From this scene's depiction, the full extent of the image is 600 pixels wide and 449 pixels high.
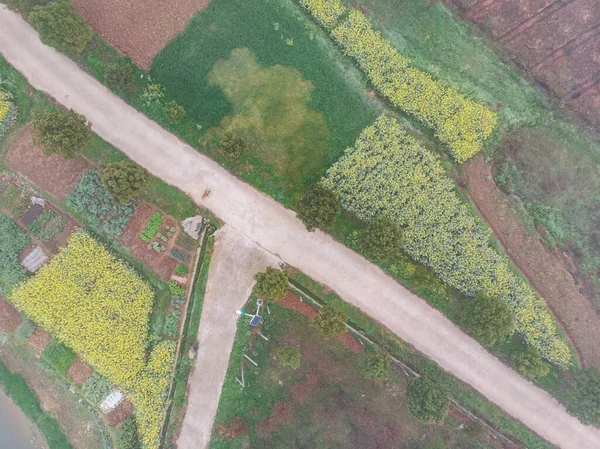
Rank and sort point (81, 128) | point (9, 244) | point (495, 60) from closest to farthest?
point (81, 128) → point (9, 244) → point (495, 60)

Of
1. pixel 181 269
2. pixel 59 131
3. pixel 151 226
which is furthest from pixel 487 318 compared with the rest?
pixel 59 131

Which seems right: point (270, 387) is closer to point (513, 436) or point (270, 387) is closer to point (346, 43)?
point (513, 436)

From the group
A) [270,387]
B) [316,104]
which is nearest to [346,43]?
[316,104]

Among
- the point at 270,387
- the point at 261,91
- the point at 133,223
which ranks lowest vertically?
the point at 270,387

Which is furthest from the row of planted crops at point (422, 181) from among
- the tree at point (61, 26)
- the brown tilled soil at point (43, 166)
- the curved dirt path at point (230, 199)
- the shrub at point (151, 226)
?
the brown tilled soil at point (43, 166)

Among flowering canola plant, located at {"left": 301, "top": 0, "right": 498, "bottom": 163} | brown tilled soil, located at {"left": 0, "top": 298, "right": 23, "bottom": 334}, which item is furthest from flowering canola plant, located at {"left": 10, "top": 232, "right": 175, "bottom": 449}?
flowering canola plant, located at {"left": 301, "top": 0, "right": 498, "bottom": 163}

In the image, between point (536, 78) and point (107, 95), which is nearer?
point (107, 95)

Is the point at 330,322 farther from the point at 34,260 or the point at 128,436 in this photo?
the point at 34,260
